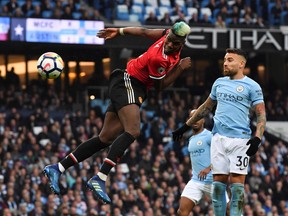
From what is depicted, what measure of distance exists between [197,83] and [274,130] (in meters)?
4.11

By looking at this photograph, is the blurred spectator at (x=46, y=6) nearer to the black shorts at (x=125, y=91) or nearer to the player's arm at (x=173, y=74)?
the black shorts at (x=125, y=91)

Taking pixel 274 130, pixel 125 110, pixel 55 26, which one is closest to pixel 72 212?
pixel 55 26

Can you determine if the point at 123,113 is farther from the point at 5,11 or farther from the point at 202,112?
the point at 5,11

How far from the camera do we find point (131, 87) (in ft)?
40.8

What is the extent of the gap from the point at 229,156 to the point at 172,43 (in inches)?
66.1

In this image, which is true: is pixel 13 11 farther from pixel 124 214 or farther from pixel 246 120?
pixel 246 120

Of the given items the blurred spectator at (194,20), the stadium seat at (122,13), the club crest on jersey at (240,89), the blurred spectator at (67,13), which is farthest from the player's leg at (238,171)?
the stadium seat at (122,13)

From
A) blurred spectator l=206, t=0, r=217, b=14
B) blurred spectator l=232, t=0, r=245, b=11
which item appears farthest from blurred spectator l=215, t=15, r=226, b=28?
blurred spectator l=232, t=0, r=245, b=11

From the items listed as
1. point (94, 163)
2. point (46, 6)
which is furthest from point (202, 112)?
point (46, 6)

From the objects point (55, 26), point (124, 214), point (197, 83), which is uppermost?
point (55, 26)

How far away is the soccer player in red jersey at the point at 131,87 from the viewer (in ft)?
39.8

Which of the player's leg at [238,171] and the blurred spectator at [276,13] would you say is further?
the blurred spectator at [276,13]

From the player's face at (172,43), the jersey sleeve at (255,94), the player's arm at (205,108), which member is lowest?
the player's arm at (205,108)

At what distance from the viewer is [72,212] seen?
21.3 metres
